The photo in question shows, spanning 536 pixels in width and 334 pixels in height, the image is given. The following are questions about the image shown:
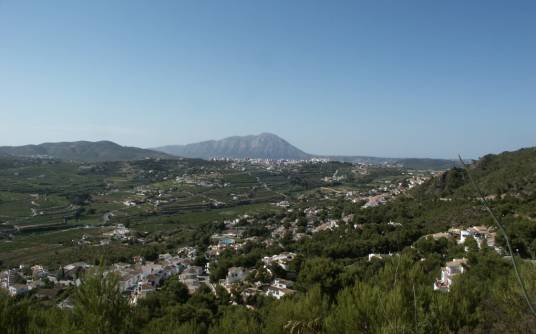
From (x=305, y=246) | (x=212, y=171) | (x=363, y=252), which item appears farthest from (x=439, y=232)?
(x=212, y=171)

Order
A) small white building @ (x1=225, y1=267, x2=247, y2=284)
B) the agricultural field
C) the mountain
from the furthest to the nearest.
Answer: the mountain, the agricultural field, small white building @ (x1=225, y1=267, x2=247, y2=284)

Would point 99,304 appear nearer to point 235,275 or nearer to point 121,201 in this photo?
point 235,275

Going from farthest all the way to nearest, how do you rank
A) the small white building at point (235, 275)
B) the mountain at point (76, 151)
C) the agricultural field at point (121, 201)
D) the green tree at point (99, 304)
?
1. the mountain at point (76, 151)
2. the agricultural field at point (121, 201)
3. the small white building at point (235, 275)
4. the green tree at point (99, 304)

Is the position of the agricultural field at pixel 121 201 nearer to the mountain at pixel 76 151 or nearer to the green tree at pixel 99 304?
the green tree at pixel 99 304

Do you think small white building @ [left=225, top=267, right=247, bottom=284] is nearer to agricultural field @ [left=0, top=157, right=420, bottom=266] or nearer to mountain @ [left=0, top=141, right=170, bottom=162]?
agricultural field @ [left=0, top=157, right=420, bottom=266]

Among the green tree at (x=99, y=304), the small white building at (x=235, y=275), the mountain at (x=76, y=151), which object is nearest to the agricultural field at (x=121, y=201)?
the small white building at (x=235, y=275)

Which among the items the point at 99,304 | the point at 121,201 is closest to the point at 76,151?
the point at 121,201

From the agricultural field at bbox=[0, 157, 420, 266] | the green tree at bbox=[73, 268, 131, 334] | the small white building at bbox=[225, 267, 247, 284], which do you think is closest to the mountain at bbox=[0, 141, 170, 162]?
the agricultural field at bbox=[0, 157, 420, 266]

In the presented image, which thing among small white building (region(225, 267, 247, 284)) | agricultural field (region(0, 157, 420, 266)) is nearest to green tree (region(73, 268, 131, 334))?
agricultural field (region(0, 157, 420, 266))

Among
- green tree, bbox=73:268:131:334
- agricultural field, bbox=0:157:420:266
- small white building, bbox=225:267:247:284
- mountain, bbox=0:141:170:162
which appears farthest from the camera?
mountain, bbox=0:141:170:162

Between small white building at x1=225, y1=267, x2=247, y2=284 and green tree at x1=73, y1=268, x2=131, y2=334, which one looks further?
small white building at x1=225, y1=267, x2=247, y2=284

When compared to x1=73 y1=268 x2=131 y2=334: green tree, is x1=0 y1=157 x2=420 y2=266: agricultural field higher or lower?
lower

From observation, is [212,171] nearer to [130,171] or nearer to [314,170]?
[130,171]
